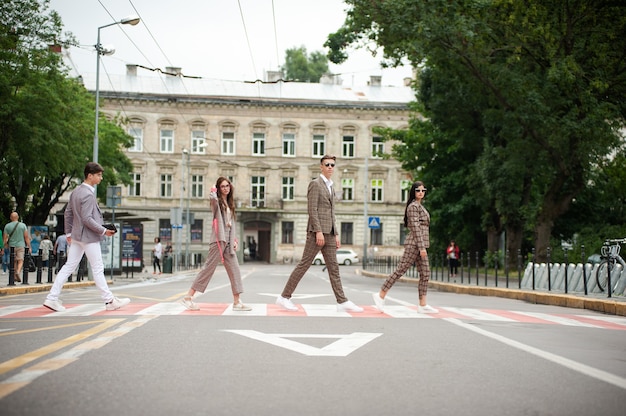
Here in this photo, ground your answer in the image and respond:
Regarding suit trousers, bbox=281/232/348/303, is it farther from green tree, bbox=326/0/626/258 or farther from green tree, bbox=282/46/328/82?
green tree, bbox=282/46/328/82

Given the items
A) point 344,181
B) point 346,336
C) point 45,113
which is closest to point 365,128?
point 344,181

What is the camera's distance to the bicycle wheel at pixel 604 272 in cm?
1678

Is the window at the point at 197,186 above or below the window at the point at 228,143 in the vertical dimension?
below

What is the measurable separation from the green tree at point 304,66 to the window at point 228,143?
16.3 m

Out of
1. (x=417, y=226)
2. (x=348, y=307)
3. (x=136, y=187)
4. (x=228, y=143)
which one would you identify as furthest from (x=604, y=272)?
(x=136, y=187)

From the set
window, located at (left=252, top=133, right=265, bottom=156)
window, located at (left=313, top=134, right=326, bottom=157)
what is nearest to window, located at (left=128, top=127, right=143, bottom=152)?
window, located at (left=252, top=133, right=265, bottom=156)

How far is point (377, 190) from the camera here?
7144 cm

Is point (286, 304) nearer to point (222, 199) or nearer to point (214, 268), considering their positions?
point (214, 268)

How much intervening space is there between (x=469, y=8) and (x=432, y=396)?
21.3m

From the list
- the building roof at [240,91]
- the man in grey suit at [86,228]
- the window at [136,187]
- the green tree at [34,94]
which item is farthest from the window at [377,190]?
the man in grey suit at [86,228]

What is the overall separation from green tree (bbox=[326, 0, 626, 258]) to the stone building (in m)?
41.7

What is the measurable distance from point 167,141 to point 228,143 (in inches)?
194

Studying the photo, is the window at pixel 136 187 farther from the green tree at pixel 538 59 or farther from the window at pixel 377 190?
the green tree at pixel 538 59

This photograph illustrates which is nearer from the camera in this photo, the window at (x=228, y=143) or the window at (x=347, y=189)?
the window at (x=228, y=143)
